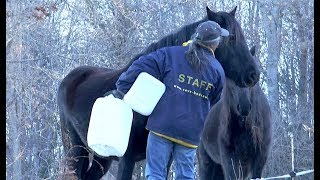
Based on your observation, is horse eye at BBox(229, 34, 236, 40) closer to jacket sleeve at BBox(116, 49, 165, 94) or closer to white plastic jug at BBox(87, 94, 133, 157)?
jacket sleeve at BBox(116, 49, 165, 94)

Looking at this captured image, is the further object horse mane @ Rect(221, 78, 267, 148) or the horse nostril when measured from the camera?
horse mane @ Rect(221, 78, 267, 148)

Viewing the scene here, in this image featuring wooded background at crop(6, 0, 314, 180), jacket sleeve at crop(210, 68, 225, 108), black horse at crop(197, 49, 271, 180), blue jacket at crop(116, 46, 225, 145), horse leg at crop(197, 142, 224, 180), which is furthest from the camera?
wooded background at crop(6, 0, 314, 180)

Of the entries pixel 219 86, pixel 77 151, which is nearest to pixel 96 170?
pixel 77 151

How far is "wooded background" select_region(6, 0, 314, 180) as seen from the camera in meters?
19.6

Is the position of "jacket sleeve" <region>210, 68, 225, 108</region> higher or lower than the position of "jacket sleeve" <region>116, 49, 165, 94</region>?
lower

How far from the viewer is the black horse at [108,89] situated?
25.1 ft

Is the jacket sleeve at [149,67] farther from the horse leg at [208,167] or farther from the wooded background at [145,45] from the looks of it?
the wooded background at [145,45]

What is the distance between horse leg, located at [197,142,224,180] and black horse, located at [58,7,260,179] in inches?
58.1

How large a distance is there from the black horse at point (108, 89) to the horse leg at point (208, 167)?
1476 millimetres

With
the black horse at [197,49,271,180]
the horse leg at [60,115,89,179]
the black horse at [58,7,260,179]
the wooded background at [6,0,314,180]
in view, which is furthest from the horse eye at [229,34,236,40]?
the wooded background at [6,0,314,180]

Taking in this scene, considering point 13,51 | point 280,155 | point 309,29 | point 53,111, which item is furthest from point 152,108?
point 309,29

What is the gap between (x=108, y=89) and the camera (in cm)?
874

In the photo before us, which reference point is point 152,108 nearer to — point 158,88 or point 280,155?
point 158,88

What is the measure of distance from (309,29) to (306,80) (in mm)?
1718
